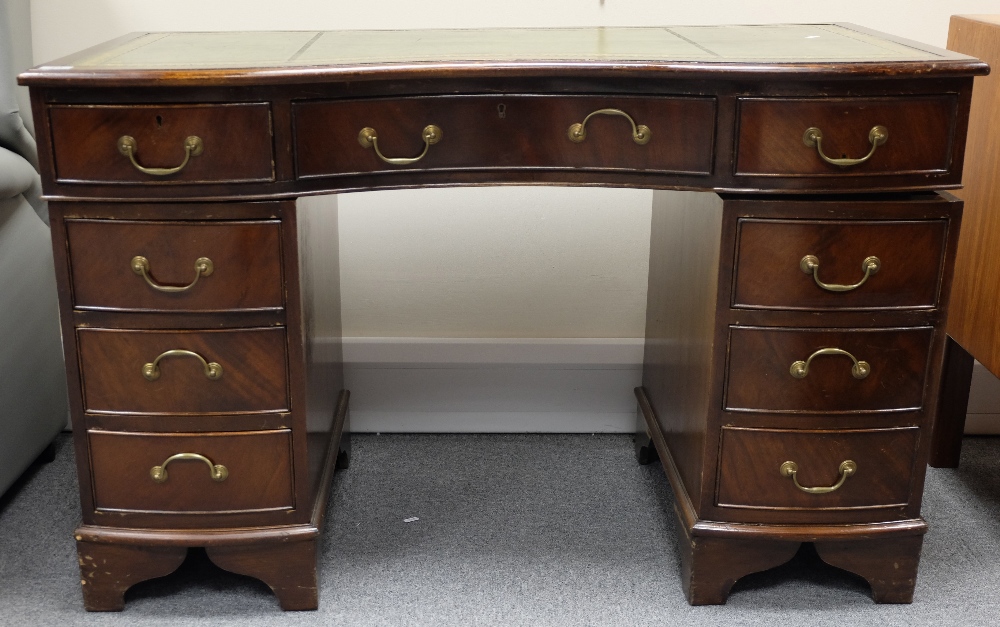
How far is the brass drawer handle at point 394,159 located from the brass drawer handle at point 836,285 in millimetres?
516

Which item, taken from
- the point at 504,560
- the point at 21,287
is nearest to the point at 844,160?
the point at 504,560

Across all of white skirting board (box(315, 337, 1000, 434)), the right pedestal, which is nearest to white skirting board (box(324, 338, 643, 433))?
white skirting board (box(315, 337, 1000, 434))

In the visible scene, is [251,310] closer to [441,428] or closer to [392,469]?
[392,469]

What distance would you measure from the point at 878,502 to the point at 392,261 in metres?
1.02

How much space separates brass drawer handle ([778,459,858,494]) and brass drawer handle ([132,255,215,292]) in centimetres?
85

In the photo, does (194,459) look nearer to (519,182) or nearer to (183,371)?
(183,371)

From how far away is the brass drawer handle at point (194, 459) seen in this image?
1444mm

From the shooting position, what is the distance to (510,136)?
1354 mm

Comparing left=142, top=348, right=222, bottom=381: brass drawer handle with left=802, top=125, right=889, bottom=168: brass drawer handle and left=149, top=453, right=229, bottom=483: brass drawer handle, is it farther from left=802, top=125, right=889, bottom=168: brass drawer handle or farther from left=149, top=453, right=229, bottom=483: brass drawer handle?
left=802, top=125, right=889, bottom=168: brass drawer handle

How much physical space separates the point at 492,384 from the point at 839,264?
876 mm

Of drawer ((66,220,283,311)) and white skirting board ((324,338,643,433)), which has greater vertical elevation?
drawer ((66,220,283,311))

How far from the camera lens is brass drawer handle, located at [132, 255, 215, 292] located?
1.35m

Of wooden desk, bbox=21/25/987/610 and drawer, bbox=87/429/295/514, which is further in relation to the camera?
drawer, bbox=87/429/295/514

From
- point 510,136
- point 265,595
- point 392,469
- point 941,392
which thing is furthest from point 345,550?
point 941,392
